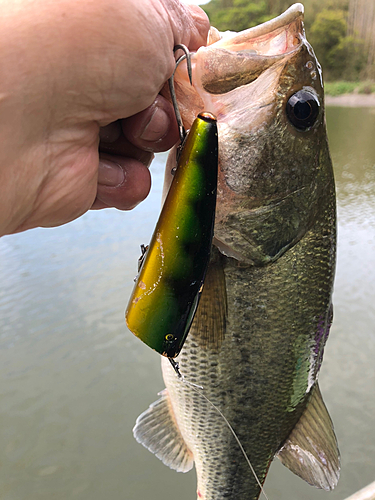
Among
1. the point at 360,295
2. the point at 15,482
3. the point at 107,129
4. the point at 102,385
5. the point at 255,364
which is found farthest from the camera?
the point at 360,295

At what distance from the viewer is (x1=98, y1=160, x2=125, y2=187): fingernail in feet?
3.22

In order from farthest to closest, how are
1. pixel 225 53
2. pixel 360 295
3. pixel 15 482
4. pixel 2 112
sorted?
pixel 360 295
pixel 15 482
pixel 225 53
pixel 2 112

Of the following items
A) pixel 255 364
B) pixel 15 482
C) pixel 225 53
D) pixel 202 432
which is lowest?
pixel 15 482

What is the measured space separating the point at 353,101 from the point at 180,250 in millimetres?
23187

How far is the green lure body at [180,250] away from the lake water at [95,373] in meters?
1.96

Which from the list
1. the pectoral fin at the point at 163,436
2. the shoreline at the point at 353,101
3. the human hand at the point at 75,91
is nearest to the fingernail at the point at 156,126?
the human hand at the point at 75,91

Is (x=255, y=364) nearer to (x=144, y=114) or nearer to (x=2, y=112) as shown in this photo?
(x=144, y=114)

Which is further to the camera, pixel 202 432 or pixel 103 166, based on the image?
pixel 202 432

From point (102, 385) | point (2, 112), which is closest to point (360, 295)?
point (102, 385)

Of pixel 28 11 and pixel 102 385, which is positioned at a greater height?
pixel 28 11

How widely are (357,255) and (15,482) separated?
11.6ft

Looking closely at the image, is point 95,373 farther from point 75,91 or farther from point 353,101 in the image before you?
point 353,101

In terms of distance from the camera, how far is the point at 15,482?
7.29 ft

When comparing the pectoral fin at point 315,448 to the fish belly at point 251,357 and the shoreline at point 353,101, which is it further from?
the shoreline at point 353,101
